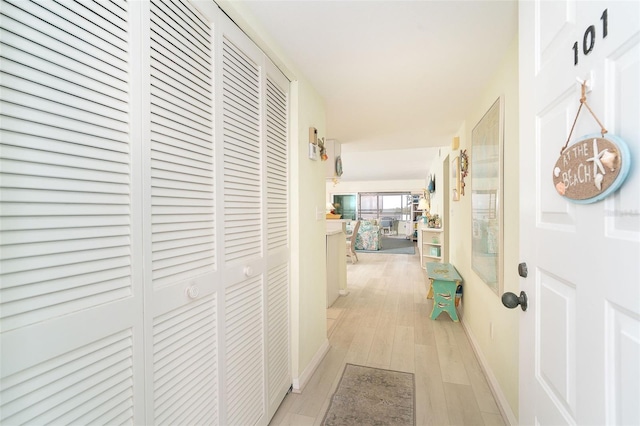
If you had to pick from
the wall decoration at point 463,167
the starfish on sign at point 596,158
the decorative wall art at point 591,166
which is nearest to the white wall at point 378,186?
the wall decoration at point 463,167

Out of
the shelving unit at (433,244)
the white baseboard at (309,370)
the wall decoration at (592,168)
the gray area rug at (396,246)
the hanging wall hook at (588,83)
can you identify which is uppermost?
the hanging wall hook at (588,83)

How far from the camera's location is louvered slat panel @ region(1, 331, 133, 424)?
0.60m

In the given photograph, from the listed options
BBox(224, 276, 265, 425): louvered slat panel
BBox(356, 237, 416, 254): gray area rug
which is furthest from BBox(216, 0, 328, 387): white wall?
BBox(356, 237, 416, 254): gray area rug

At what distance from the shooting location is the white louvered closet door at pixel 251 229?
130cm

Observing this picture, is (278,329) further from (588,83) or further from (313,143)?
(588,83)

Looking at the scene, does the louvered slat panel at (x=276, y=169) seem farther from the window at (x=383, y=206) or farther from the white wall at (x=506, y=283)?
the window at (x=383, y=206)

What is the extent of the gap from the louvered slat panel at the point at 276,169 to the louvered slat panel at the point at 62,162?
0.94 metres

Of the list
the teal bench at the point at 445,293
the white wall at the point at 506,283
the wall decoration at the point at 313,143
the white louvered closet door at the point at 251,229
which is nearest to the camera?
the white louvered closet door at the point at 251,229

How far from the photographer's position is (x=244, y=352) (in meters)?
1.42

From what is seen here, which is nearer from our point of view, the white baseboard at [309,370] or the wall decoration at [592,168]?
the wall decoration at [592,168]

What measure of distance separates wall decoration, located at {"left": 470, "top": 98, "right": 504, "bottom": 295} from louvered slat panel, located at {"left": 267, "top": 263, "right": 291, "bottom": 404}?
140 centimetres

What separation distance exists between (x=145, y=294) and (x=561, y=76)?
1301 millimetres

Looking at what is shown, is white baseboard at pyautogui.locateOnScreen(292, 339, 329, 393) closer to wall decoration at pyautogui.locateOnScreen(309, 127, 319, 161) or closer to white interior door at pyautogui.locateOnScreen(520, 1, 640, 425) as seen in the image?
white interior door at pyautogui.locateOnScreen(520, 1, 640, 425)

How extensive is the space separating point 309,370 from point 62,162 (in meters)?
2.08
